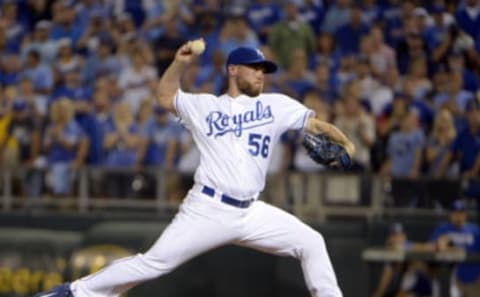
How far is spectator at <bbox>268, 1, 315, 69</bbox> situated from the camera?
1409 cm

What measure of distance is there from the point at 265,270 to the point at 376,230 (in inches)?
44.4

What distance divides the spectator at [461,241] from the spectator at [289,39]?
10.4ft

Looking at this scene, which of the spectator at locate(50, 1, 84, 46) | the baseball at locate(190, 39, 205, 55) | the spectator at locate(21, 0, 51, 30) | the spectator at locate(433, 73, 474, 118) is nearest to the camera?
the baseball at locate(190, 39, 205, 55)

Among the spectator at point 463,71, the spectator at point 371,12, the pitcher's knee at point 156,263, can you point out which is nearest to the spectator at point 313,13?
the spectator at point 371,12

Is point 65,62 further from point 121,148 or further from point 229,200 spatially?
point 229,200

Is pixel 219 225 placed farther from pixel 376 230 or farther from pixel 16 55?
pixel 16 55

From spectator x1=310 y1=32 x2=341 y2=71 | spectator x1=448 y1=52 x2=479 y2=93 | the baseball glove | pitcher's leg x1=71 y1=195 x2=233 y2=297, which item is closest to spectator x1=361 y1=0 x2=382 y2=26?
spectator x1=310 y1=32 x2=341 y2=71

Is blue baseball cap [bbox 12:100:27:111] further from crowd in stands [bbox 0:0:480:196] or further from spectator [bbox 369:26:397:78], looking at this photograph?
spectator [bbox 369:26:397:78]

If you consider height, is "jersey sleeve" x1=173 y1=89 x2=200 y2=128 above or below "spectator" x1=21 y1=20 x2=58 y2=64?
below

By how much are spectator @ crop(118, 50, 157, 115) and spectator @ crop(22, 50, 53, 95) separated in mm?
894

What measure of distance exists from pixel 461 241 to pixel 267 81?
2.85m

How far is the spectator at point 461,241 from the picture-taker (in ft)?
37.9

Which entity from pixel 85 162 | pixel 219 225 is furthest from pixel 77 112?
pixel 219 225

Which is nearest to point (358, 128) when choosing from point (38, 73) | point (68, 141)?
point (68, 141)
